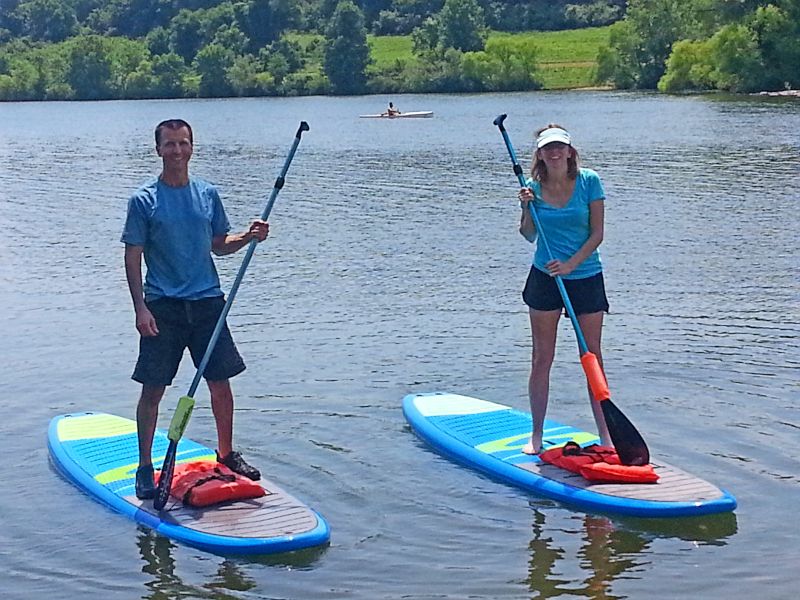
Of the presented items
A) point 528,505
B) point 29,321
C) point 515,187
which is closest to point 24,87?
point 515,187

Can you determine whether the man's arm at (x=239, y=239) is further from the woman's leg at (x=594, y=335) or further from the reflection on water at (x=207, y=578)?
the woman's leg at (x=594, y=335)

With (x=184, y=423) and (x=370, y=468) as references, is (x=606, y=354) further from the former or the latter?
A: (x=184, y=423)

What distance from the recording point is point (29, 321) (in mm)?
14781

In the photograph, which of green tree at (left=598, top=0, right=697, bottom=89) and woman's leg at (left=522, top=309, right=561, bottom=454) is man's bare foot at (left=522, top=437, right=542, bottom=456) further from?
green tree at (left=598, top=0, right=697, bottom=89)

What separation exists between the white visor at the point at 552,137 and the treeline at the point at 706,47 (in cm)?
7115

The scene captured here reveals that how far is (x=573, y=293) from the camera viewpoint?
8367mm

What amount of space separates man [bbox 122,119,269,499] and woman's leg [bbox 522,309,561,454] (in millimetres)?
1903

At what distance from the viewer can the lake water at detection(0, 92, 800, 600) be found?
7367mm

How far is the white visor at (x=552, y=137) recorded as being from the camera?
8133mm

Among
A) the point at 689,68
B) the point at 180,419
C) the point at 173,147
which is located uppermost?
the point at 689,68

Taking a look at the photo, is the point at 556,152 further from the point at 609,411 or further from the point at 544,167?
the point at 609,411

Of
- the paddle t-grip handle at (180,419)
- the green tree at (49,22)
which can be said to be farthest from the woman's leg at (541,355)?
the green tree at (49,22)

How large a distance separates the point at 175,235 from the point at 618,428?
9.75 ft

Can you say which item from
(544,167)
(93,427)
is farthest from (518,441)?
(93,427)
